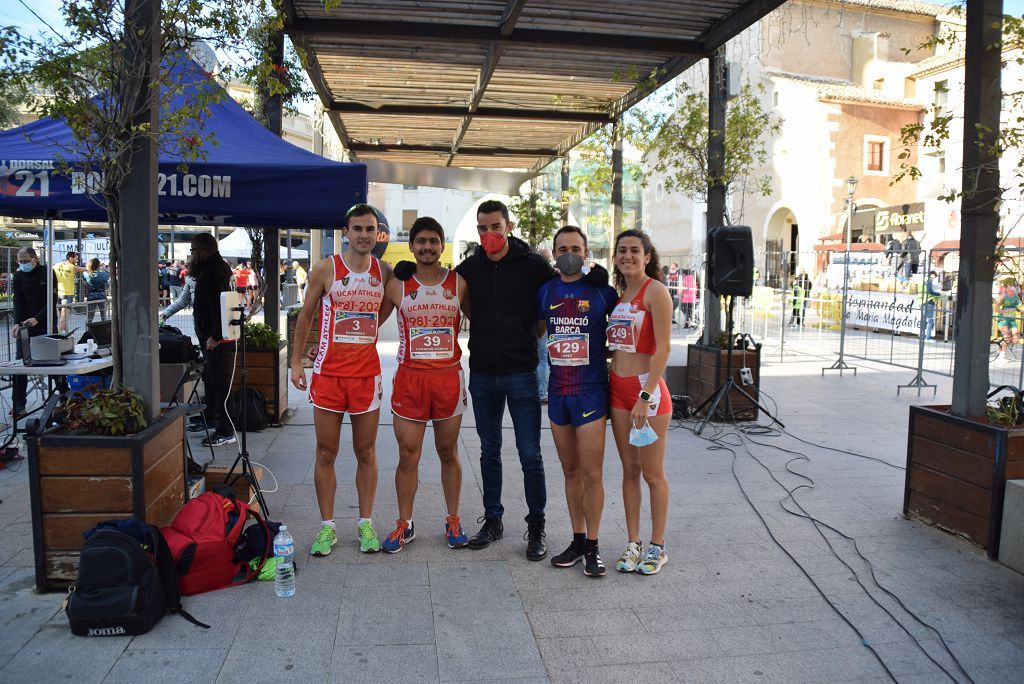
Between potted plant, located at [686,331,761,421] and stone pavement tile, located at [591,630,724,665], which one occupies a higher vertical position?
potted plant, located at [686,331,761,421]

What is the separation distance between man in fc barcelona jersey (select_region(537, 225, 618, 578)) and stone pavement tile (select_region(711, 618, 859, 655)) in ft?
2.62

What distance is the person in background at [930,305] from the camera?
39.8ft

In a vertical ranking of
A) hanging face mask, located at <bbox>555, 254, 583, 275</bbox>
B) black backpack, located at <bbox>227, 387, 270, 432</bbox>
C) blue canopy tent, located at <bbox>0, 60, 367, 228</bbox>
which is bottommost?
black backpack, located at <bbox>227, 387, 270, 432</bbox>

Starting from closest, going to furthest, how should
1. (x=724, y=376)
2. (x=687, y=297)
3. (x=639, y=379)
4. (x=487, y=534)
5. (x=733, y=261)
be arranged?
(x=639, y=379), (x=487, y=534), (x=733, y=261), (x=724, y=376), (x=687, y=297)

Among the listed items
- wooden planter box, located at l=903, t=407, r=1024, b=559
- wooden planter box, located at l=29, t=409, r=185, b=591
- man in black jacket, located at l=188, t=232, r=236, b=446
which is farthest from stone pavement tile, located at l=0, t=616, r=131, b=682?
wooden planter box, located at l=903, t=407, r=1024, b=559

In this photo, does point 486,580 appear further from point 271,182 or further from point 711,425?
point 711,425

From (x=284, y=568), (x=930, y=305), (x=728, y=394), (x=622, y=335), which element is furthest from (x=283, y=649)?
(x=930, y=305)

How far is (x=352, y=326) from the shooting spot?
165 inches

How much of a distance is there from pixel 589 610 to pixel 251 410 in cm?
447

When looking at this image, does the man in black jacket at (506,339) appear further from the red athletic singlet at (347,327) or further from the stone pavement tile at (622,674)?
the stone pavement tile at (622,674)

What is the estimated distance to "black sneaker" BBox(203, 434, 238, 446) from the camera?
261 inches

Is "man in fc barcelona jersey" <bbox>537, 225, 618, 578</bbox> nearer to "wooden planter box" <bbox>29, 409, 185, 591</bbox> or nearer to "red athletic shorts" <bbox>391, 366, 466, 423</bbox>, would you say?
"red athletic shorts" <bbox>391, 366, 466, 423</bbox>

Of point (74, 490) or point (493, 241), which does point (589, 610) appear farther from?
point (74, 490)

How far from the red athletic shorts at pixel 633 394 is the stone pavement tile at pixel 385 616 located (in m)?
1.34
